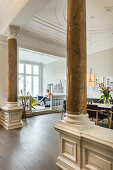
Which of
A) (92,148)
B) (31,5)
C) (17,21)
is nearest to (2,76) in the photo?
(17,21)

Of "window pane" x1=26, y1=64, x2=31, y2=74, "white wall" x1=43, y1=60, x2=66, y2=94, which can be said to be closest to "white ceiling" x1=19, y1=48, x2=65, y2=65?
"white wall" x1=43, y1=60, x2=66, y2=94

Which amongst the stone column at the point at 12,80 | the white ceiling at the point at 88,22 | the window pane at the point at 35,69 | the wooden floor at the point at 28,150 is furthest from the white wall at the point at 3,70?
the window pane at the point at 35,69

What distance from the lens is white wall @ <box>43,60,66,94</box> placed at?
33.9 ft

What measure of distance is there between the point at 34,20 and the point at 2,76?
8.04 ft

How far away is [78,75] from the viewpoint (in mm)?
1922

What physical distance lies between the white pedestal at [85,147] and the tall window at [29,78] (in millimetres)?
10000

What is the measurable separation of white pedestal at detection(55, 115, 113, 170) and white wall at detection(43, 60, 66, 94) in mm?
8091

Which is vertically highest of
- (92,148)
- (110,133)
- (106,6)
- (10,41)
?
(106,6)

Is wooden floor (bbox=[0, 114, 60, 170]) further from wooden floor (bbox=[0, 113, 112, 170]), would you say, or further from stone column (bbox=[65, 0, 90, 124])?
stone column (bbox=[65, 0, 90, 124])

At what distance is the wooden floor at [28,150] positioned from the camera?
2139 millimetres

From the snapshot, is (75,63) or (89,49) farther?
(89,49)

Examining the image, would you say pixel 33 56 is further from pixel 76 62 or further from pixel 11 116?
pixel 76 62

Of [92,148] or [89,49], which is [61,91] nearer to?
[89,49]

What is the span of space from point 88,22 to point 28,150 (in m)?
4.63
